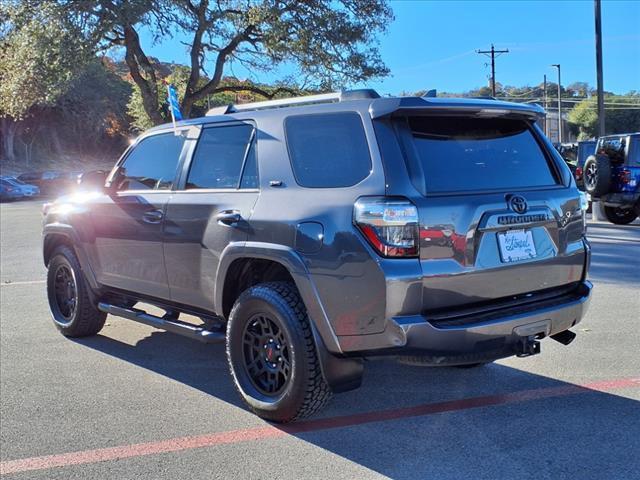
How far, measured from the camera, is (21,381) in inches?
191

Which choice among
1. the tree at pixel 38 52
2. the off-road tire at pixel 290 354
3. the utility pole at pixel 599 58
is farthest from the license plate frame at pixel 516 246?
the utility pole at pixel 599 58

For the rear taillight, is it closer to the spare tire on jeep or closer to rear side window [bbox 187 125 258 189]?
rear side window [bbox 187 125 258 189]

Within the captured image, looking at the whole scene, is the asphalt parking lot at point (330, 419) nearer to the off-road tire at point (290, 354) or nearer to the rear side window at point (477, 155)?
the off-road tire at point (290, 354)

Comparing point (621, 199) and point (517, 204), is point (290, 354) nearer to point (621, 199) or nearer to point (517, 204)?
point (517, 204)

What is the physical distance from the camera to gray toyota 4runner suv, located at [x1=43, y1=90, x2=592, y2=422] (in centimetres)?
332

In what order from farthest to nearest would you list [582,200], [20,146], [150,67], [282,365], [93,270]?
1. [20,146]
2. [150,67]
3. [93,270]
4. [582,200]
5. [282,365]

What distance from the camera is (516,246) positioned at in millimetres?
3613

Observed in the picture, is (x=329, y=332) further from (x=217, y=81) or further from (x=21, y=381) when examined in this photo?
(x=217, y=81)

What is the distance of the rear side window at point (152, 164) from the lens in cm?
488

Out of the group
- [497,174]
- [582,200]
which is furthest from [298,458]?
[582,200]

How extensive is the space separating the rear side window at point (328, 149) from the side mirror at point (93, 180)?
2.34m

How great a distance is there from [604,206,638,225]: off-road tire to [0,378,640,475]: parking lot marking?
36.1ft

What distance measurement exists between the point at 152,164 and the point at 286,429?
2433mm

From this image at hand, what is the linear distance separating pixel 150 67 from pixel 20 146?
36141 millimetres
